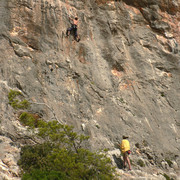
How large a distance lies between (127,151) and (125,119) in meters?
3.33

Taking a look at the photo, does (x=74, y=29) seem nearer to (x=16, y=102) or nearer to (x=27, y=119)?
(x=16, y=102)

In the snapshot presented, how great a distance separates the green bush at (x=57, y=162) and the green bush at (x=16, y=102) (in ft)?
5.24

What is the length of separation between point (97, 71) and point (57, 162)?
845 centimetres

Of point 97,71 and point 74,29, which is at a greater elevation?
point 74,29

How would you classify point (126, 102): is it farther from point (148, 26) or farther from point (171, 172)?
point (148, 26)

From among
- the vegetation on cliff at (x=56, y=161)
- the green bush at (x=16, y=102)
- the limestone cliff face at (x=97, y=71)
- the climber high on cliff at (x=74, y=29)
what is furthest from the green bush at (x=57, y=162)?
the climber high on cliff at (x=74, y=29)

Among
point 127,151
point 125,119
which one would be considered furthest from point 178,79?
point 127,151

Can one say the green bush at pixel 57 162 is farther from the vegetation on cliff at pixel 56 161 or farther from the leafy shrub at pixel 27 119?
the leafy shrub at pixel 27 119

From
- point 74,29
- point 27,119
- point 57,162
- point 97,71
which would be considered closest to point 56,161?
point 57,162

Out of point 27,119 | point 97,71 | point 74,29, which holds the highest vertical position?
point 74,29

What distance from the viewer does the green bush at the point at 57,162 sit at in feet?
33.5

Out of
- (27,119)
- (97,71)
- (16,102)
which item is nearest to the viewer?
(27,119)

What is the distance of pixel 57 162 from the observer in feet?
34.3

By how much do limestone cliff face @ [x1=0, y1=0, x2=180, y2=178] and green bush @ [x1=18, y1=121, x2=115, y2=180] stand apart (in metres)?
0.67
